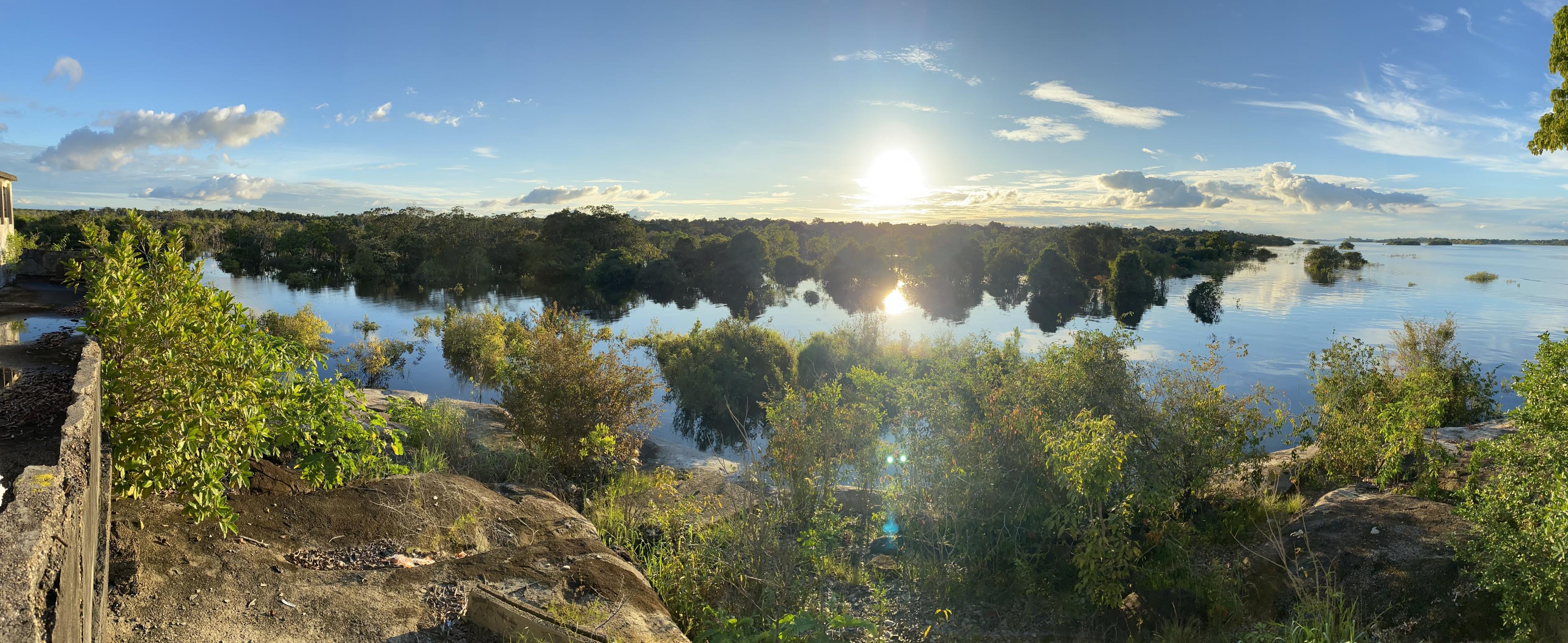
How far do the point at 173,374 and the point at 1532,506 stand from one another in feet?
34.2

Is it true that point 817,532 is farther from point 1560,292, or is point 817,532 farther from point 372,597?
point 1560,292

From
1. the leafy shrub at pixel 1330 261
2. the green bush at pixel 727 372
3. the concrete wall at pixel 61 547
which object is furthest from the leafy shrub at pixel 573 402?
the leafy shrub at pixel 1330 261

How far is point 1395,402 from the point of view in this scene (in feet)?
40.3

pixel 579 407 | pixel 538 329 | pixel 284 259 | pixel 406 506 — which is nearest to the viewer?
pixel 406 506

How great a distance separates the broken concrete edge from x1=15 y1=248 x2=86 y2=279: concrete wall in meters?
26.3

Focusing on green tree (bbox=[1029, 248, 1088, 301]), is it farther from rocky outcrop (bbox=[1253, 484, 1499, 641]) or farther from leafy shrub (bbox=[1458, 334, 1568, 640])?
leafy shrub (bbox=[1458, 334, 1568, 640])

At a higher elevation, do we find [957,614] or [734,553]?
[734,553]

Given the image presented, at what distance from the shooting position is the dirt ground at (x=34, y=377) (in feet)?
17.5

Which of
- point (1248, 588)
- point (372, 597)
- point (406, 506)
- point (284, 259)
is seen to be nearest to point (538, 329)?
point (406, 506)

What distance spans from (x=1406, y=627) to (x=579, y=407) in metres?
11.0

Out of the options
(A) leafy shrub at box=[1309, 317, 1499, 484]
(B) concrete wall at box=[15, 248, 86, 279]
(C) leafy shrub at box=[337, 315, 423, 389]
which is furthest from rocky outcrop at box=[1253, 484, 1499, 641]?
(B) concrete wall at box=[15, 248, 86, 279]

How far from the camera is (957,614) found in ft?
27.7

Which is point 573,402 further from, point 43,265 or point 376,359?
point 43,265

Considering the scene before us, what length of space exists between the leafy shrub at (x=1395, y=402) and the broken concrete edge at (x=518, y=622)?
1115 cm
